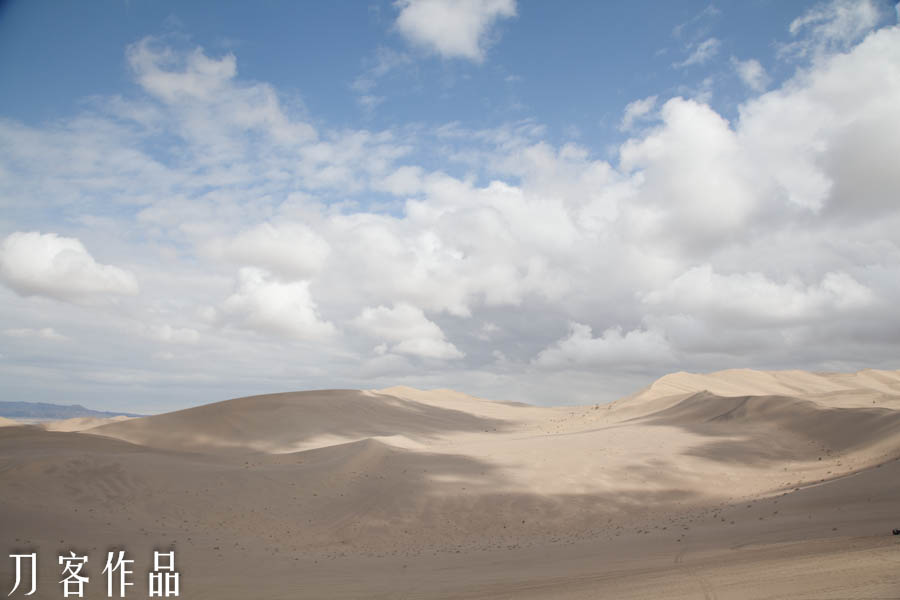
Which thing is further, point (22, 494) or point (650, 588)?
point (22, 494)

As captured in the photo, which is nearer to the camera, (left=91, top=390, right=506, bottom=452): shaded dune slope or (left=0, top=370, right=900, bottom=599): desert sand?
(left=0, top=370, right=900, bottom=599): desert sand

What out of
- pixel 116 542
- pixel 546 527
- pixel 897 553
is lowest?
pixel 546 527

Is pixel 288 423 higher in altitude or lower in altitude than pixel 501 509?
higher

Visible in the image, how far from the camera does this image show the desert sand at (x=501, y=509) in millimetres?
8352

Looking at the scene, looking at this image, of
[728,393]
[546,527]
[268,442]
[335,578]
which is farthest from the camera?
[728,393]

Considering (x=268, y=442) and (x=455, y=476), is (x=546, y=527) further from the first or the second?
(x=268, y=442)

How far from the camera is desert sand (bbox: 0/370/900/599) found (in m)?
8.35

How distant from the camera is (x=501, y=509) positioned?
16.6 m

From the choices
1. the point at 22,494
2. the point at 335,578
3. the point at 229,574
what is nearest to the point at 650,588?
the point at 335,578

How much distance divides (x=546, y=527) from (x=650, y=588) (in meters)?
8.41

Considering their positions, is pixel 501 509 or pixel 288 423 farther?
pixel 288 423

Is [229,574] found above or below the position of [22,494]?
Answer: below

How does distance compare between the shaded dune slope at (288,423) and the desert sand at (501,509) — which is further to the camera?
the shaded dune slope at (288,423)

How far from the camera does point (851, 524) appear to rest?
9414 millimetres
